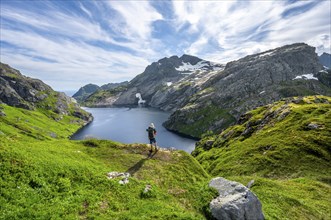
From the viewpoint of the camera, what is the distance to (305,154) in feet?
226

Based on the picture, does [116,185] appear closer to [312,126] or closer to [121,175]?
[121,175]

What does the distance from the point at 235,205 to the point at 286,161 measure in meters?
51.2

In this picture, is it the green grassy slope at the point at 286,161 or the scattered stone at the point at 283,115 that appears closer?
the green grassy slope at the point at 286,161

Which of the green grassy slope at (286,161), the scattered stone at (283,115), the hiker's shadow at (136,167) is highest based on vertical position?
the scattered stone at (283,115)

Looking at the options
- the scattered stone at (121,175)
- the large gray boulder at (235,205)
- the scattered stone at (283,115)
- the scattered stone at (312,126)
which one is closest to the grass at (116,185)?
the scattered stone at (121,175)

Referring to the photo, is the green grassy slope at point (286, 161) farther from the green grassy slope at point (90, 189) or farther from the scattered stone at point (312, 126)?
the green grassy slope at point (90, 189)

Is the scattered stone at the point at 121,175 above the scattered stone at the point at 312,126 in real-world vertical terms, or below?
below

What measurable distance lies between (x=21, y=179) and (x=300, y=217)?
31384 mm

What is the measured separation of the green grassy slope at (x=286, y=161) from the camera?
3484 cm

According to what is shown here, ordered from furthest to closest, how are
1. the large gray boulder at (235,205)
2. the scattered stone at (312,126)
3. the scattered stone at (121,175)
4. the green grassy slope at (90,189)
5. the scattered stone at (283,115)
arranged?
1. the scattered stone at (283,115)
2. the scattered stone at (312,126)
3. the scattered stone at (121,175)
4. the large gray boulder at (235,205)
5. the green grassy slope at (90,189)

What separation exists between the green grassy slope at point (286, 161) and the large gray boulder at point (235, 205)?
4.68 meters

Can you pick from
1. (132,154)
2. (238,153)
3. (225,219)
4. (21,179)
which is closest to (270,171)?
(238,153)

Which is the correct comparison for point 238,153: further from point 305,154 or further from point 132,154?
point 132,154

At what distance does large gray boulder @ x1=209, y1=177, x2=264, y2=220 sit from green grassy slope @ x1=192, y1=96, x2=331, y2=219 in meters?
4.68
